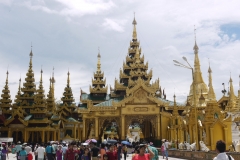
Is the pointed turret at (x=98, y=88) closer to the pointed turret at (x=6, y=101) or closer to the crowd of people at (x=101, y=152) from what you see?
the pointed turret at (x=6, y=101)

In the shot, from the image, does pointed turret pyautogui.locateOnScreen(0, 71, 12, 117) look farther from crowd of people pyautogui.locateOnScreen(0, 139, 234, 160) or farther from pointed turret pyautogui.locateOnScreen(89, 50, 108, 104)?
crowd of people pyautogui.locateOnScreen(0, 139, 234, 160)

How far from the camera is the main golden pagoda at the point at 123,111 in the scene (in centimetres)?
2746

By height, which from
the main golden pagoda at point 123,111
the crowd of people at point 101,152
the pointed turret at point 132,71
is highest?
the pointed turret at point 132,71

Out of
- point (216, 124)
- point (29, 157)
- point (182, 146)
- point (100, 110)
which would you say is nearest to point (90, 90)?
point (100, 110)

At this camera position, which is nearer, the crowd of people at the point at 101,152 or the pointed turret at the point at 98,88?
the crowd of people at the point at 101,152

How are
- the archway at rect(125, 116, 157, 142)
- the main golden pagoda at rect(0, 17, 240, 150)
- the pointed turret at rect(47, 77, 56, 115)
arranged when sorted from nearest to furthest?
the main golden pagoda at rect(0, 17, 240, 150)
the archway at rect(125, 116, 157, 142)
the pointed turret at rect(47, 77, 56, 115)

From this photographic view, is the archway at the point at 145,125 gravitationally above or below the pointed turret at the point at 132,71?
below

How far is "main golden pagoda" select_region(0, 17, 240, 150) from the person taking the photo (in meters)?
27.5

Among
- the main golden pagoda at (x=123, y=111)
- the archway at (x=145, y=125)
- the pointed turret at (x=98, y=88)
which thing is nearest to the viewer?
the main golden pagoda at (x=123, y=111)

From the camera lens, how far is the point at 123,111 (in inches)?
1428

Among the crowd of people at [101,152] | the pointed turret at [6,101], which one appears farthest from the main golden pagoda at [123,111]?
the crowd of people at [101,152]

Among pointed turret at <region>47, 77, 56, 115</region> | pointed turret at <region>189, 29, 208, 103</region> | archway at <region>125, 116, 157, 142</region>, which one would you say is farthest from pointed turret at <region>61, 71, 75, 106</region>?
pointed turret at <region>189, 29, 208, 103</region>

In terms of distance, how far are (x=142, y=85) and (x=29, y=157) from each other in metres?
23.3

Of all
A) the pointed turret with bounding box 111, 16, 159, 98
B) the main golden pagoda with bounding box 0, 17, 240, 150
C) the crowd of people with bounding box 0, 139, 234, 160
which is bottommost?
the crowd of people with bounding box 0, 139, 234, 160
